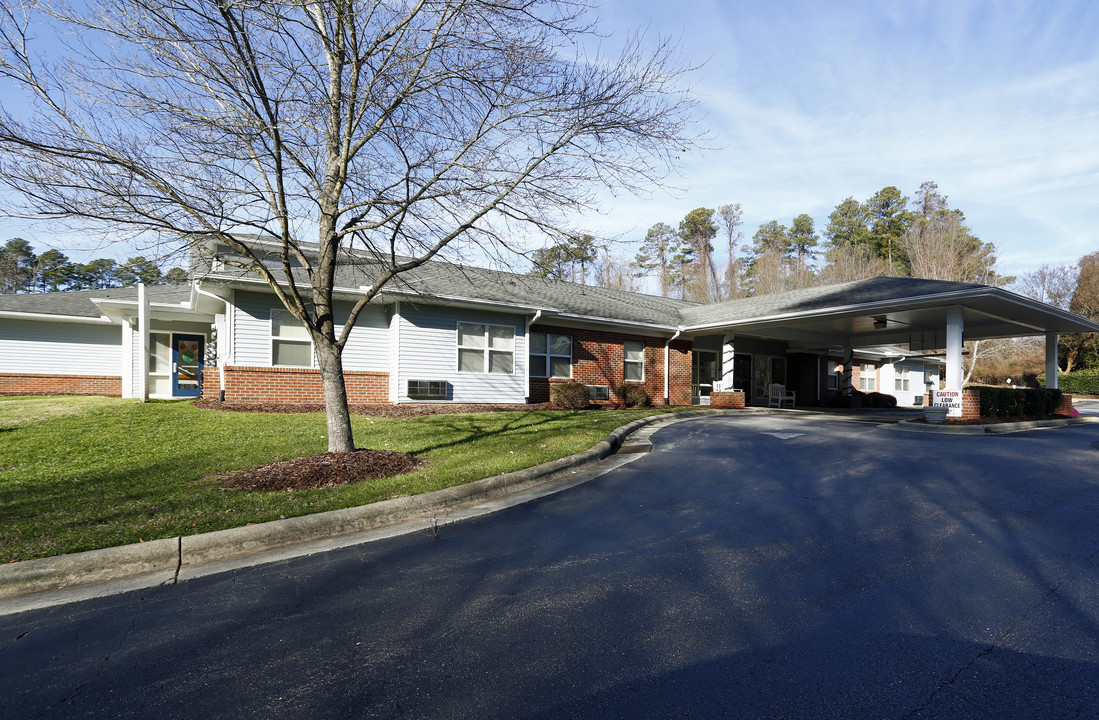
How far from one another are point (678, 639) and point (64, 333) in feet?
74.3

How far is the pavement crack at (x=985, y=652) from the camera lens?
7.45 ft

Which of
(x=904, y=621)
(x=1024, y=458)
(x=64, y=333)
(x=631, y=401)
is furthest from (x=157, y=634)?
(x=64, y=333)

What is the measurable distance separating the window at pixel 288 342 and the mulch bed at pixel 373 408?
3.81 feet

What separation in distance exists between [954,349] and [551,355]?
10549mm

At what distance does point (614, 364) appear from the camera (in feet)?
59.9

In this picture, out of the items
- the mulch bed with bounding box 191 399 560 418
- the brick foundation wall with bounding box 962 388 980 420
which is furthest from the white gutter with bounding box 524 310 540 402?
the brick foundation wall with bounding box 962 388 980 420

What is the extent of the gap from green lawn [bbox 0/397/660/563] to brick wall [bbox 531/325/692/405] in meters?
4.60

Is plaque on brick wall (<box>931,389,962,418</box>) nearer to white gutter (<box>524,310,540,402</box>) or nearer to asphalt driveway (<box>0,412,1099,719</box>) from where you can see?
asphalt driveway (<box>0,412,1099,719</box>)

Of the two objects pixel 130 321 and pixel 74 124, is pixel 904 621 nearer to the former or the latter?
pixel 74 124

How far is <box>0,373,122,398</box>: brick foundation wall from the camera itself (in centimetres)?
1703

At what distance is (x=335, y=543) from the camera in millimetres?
4535

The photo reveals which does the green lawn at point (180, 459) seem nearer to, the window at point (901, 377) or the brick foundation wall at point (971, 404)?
the brick foundation wall at point (971, 404)

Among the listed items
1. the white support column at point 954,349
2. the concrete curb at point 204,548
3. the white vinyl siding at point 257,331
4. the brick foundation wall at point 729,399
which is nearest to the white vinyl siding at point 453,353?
the white vinyl siding at point 257,331

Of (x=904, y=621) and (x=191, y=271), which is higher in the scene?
(x=191, y=271)
